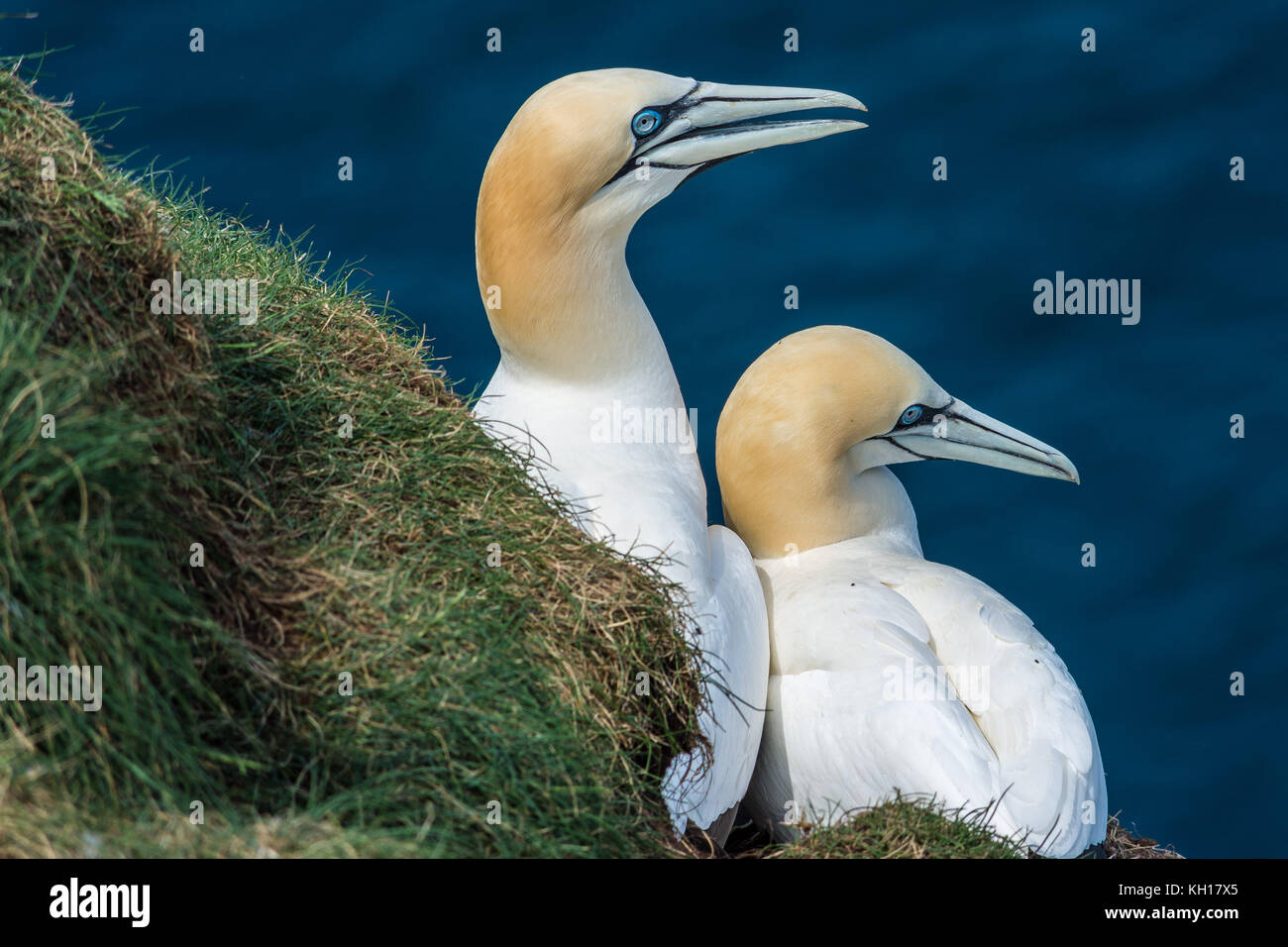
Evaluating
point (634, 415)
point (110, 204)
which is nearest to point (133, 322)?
point (110, 204)

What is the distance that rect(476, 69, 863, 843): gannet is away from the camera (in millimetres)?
5949

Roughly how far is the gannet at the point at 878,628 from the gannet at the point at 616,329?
32 centimetres

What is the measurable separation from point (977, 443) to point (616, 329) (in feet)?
6.66

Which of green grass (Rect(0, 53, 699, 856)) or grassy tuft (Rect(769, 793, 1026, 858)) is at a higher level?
green grass (Rect(0, 53, 699, 856))

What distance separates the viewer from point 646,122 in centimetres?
630

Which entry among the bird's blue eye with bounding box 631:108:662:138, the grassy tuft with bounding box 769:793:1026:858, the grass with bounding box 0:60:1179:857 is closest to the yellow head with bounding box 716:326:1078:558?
the bird's blue eye with bounding box 631:108:662:138

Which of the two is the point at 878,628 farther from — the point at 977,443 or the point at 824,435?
the point at 977,443

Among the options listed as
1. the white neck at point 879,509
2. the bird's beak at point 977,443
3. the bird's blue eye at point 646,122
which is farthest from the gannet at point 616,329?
the bird's beak at point 977,443

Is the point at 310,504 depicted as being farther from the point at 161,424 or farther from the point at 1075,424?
the point at 1075,424

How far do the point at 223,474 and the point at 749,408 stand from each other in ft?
8.83

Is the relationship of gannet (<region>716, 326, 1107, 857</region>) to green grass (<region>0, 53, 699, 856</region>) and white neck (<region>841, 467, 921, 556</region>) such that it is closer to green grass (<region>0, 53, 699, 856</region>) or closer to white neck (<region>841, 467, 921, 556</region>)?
white neck (<region>841, 467, 921, 556</region>)

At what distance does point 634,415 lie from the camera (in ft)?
21.4

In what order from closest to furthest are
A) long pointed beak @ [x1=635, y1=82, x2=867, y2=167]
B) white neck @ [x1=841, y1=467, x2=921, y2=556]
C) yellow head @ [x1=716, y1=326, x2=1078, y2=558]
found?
long pointed beak @ [x1=635, y1=82, x2=867, y2=167] → yellow head @ [x1=716, y1=326, x2=1078, y2=558] → white neck @ [x1=841, y1=467, x2=921, y2=556]

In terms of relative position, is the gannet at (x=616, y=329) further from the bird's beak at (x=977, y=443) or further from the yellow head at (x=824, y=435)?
the bird's beak at (x=977, y=443)
